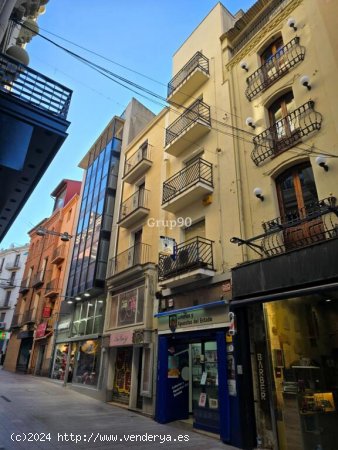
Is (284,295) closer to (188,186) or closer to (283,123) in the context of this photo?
(283,123)

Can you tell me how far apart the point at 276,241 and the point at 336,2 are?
7.15m

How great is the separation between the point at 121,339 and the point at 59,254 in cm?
1422

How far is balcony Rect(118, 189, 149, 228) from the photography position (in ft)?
48.9

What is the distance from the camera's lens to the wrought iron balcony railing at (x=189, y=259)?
32.9 ft

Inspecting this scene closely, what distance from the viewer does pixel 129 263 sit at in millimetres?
15156

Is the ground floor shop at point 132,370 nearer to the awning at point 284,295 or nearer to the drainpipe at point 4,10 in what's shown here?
the awning at point 284,295

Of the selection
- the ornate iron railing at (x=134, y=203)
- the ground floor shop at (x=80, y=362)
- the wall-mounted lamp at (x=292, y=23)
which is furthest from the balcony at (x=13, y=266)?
the wall-mounted lamp at (x=292, y=23)

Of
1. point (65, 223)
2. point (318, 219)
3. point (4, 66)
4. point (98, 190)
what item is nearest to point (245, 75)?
point (318, 219)

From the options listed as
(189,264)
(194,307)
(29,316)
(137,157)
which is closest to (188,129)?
(137,157)

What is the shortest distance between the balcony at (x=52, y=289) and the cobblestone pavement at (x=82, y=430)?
41.9ft

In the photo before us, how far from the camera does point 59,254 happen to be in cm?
2538

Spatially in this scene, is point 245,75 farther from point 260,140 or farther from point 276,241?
point 276,241

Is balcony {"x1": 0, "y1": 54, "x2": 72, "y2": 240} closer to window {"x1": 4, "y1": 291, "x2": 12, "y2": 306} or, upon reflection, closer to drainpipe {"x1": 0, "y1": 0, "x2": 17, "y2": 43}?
drainpipe {"x1": 0, "y1": 0, "x2": 17, "y2": 43}

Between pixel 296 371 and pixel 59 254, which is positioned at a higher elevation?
pixel 59 254
